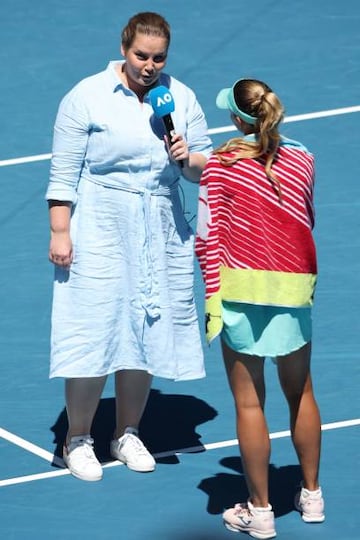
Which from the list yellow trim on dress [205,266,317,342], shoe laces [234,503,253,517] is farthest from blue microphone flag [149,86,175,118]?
shoe laces [234,503,253,517]

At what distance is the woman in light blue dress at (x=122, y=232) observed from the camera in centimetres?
826

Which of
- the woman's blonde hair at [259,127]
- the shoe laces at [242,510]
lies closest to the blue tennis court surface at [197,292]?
the shoe laces at [242,510]

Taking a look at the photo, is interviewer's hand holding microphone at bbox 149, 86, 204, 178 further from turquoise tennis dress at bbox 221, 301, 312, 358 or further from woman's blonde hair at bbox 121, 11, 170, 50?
turquoise tennis dress at bbox 221, 301, 312, 358

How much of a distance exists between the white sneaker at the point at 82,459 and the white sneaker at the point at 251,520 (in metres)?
0.83

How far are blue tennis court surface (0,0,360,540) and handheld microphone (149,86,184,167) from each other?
179cm

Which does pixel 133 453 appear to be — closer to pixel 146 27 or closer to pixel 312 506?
pixel 312 506

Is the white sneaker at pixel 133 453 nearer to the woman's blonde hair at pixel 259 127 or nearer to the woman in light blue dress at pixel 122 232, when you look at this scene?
the woman in light blue dress at pixel 122 232

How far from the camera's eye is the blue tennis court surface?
8.30m

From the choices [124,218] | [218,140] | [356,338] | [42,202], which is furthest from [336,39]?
[124,218]

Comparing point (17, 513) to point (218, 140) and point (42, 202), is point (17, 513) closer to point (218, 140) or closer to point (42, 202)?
point (42, 202)

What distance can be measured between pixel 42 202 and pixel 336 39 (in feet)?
11.6

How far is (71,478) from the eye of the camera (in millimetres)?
8664

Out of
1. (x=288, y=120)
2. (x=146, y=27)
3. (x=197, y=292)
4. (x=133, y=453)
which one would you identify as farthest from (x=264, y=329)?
(x=288, y=120)

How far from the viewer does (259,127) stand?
760cm
